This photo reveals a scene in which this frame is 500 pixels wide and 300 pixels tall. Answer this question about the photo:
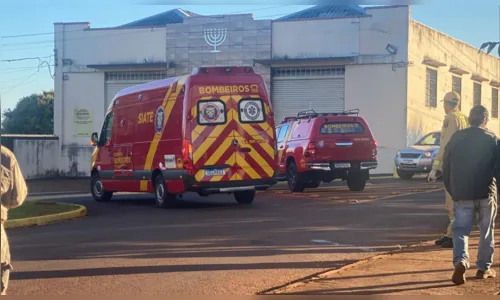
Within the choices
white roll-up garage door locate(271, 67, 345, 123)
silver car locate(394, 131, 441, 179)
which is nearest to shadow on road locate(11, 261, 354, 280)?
silver car locate(394, 131, 441, 179)

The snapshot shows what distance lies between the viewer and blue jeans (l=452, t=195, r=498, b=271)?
722cm

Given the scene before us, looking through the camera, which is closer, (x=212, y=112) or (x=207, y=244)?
(x=207, y=244)

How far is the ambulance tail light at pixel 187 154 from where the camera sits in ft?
45.4

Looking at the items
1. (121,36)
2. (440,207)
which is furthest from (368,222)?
(121,36)

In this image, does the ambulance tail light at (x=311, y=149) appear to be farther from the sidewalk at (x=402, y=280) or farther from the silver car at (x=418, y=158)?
the sidewalk at (x=402, y=280)

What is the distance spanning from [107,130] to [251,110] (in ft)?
13.8

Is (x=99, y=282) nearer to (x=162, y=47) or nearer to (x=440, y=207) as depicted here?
(x=440, y=207)

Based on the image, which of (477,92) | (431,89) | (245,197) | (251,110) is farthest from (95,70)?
(477,92)

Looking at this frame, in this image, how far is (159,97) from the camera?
1472 cm

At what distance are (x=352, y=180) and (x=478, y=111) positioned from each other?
10890 mm

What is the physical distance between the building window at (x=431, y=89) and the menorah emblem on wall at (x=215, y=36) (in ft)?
33.7

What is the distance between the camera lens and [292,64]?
31.9 metres

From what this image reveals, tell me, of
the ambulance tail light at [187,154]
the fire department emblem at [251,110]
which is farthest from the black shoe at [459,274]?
the fire department emblem at [251,110]

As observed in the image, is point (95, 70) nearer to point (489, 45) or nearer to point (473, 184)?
point (473, 184)
